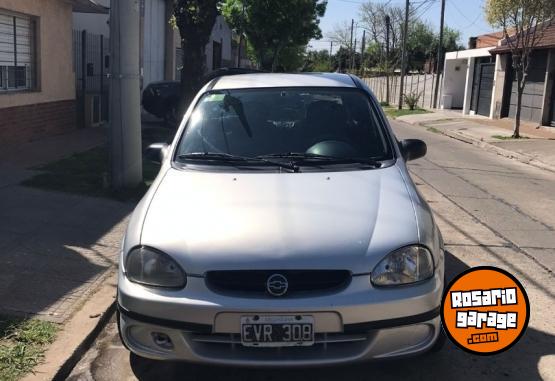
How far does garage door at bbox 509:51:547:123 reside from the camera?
2209 cm

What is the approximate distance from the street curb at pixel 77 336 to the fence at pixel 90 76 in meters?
10.3

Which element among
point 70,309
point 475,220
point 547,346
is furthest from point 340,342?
point 475,220

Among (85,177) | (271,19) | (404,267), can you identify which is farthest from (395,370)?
(271,19)

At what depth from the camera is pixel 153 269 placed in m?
3.23

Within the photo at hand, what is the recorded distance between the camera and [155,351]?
3262mm

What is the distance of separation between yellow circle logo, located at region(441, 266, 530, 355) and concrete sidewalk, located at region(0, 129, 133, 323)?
8.31 feet

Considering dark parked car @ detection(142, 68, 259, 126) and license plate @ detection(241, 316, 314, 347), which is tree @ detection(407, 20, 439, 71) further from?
→ license plate @ detection(241, 316, 314, 347)

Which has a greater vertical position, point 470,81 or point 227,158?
point 470,81

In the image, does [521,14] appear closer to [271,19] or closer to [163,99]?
[163,99]

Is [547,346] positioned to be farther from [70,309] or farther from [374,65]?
[374,65]

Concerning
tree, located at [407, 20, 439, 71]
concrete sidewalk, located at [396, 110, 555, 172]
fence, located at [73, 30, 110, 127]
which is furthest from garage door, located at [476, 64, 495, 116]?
tree, located at [407, 20, 439, 71]

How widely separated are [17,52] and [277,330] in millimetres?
10354

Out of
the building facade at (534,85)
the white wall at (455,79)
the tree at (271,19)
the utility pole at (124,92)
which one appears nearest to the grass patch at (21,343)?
the utility pole at (124,92)

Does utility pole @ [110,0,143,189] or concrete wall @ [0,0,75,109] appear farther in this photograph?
concrete wall @ [0,0,75,109]
